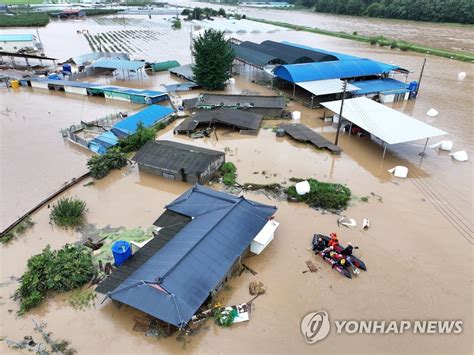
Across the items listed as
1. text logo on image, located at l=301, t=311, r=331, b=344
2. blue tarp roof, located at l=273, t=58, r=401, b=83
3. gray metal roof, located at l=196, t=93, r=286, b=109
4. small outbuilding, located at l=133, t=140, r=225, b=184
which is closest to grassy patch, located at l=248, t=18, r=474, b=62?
blue tarp roof, located at l=273, t=58, r=401, b=83

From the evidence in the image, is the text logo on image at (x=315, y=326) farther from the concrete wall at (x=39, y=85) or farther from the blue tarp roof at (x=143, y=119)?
the concrete wall at (x=39, y=85)

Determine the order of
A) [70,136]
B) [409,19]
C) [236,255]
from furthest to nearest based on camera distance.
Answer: [409,19], [70,136], [236,255]

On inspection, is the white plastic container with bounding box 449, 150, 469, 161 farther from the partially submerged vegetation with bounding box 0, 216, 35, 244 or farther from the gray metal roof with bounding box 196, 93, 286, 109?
the partially submerged vegetation with bounding box 0, 216, 35, 244

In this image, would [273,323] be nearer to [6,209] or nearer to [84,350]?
[84,350]

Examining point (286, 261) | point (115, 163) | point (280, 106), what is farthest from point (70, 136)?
point (286, 261)

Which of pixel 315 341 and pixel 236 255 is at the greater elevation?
pixel 236 255

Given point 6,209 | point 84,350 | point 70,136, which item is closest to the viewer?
point 84,350

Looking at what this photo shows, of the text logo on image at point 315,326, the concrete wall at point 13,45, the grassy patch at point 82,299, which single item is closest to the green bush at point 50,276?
the grassy patch at point 82,299
